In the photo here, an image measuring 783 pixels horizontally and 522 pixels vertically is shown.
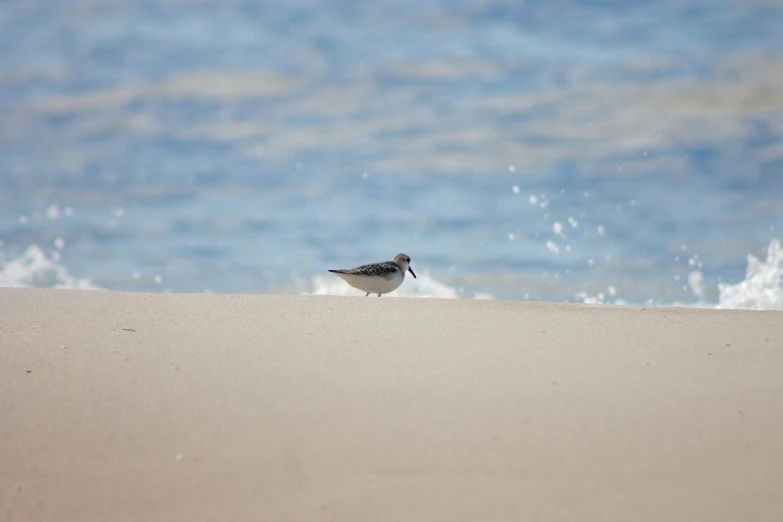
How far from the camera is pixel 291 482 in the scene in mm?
3008

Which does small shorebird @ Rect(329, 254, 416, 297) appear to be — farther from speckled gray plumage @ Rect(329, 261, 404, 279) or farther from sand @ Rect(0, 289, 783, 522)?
sand @ Rect(0, 289, 783, 522)

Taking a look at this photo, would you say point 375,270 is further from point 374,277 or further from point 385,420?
point 385,420

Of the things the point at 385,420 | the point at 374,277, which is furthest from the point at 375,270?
the point at 385,420

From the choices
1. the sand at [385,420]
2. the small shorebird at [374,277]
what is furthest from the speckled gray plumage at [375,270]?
the sand at [385,420]

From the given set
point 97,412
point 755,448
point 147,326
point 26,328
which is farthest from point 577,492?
point 26,328

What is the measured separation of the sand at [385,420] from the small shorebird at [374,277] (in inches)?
90.2

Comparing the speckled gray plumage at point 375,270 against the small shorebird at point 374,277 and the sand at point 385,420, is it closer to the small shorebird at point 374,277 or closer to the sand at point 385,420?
the small shorebird at point 374,277

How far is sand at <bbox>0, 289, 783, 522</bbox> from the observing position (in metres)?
2.92

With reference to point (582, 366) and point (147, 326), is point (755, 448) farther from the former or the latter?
point (147, 326)

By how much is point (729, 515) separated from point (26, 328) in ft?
13.3

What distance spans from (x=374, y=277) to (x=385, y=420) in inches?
163

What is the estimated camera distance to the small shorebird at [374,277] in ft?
24.6

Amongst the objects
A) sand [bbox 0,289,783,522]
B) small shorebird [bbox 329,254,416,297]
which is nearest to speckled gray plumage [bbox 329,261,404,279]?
small shorebird [bbox 329,254,416,297]

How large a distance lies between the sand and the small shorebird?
2292mm
